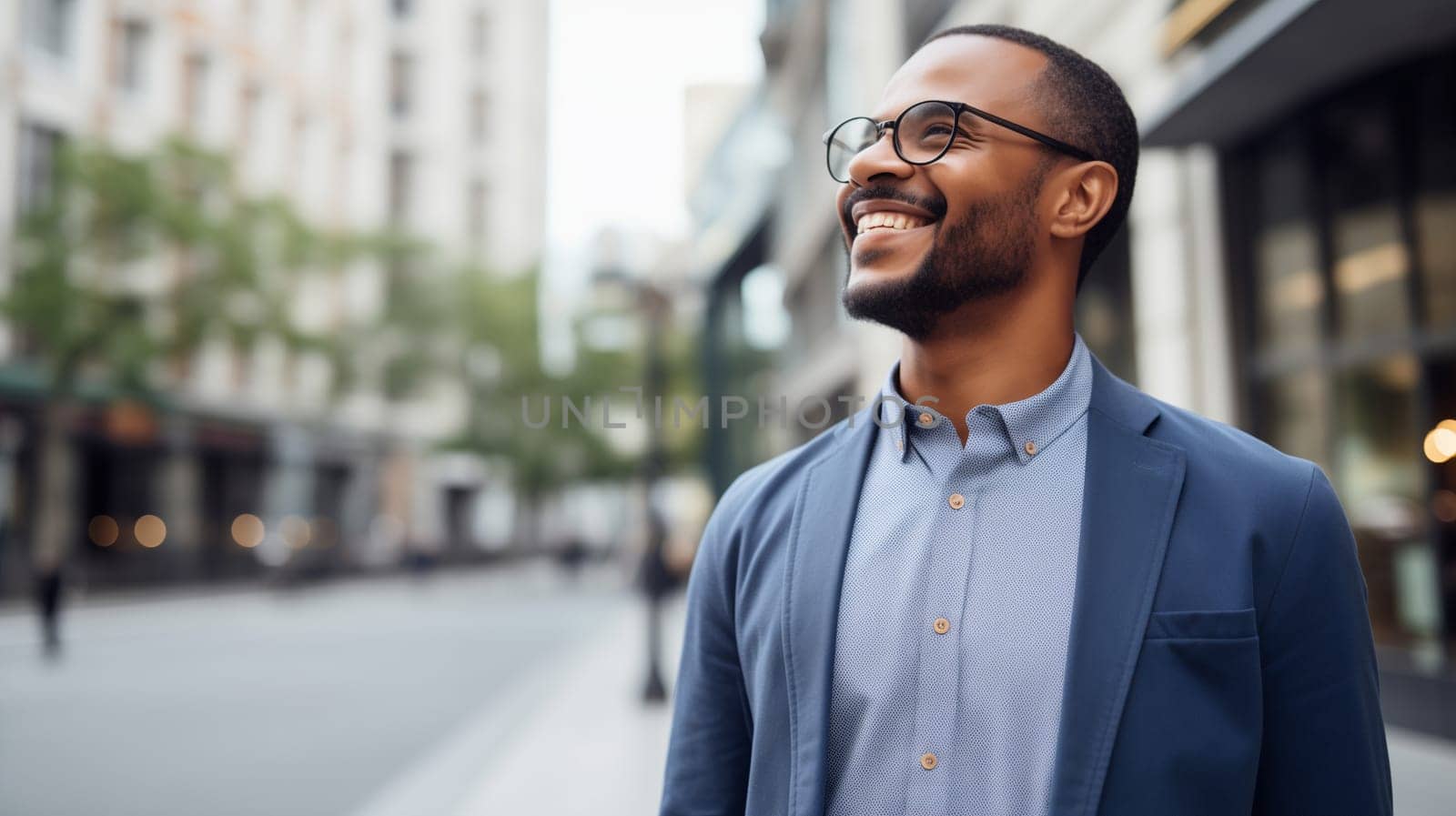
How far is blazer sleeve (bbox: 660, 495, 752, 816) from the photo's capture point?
186 cm

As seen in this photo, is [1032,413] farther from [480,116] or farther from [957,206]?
[480,116]

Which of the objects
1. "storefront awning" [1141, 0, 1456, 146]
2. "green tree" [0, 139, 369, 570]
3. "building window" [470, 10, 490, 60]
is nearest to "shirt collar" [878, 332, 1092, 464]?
"storefront awning" [1141, 0, 1456, 146]

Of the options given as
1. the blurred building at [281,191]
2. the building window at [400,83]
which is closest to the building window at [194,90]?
the blurred building at [281,191]

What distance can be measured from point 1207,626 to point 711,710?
0.77 meters

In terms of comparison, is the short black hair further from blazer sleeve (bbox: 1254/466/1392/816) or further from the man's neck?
blazer sleeve (bbox: 1254/466/1392/816)

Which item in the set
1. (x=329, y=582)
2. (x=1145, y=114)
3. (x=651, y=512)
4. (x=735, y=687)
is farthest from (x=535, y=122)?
(x=735, y=687)

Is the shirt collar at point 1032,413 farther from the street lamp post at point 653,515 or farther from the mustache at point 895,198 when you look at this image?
the street lamp post at point 653,515

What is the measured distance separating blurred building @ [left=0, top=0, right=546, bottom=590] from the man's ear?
25.7 meters

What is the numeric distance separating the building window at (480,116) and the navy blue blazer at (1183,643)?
164ft

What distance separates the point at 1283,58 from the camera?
7.34 meters

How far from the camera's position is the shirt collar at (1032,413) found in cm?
176

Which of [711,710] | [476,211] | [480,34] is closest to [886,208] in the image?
[711,710]

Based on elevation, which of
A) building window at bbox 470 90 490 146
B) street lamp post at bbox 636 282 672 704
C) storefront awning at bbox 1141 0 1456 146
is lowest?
street lamp post at bbox 636 282 672 704

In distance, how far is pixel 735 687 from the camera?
1908 mm
